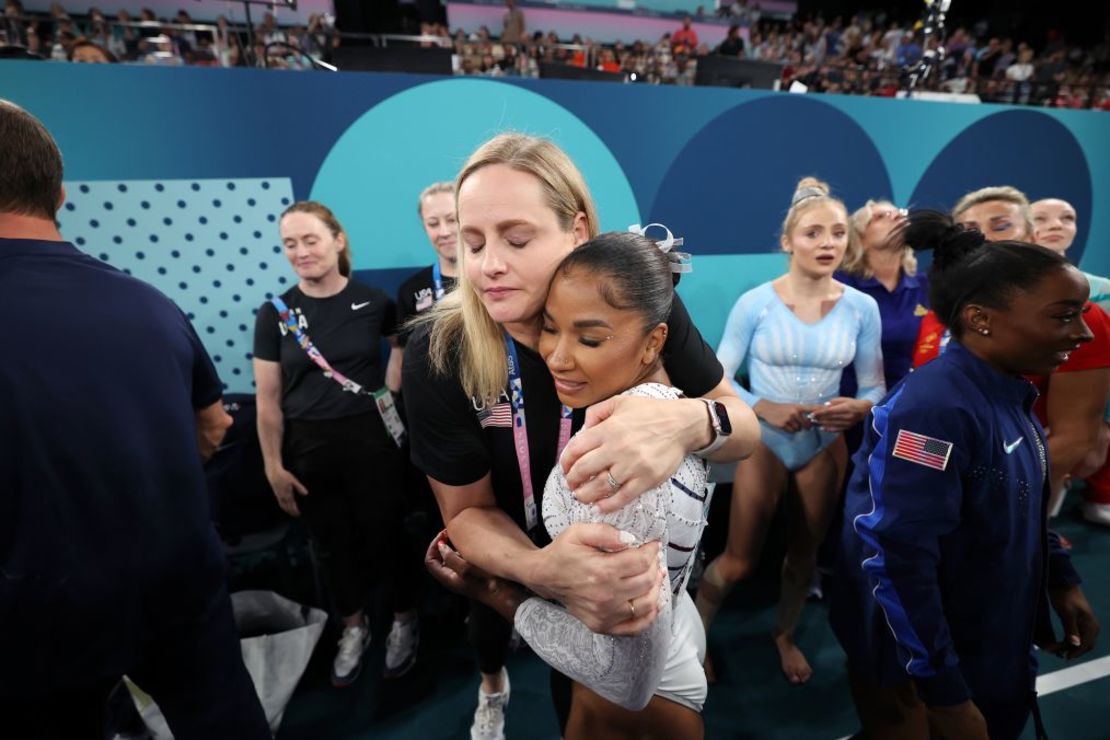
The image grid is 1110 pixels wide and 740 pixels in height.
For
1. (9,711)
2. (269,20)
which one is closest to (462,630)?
(9,711)

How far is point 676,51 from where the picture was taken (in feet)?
26.1

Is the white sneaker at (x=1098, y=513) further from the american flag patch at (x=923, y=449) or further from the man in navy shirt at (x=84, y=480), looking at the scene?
the man in navy shirt at (x=84, y=480)

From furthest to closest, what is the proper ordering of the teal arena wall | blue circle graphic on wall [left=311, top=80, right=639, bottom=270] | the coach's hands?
1. blue circle graphic on wall [left=311, top=80, right=639, bottom=270]
2. the teal arena wall
3. the coach's hands

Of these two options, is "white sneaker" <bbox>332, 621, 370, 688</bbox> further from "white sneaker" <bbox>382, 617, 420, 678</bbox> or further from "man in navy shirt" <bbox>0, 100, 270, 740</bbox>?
"man in navy shirt" <bbox>0, 100, 270, 740</bbox>

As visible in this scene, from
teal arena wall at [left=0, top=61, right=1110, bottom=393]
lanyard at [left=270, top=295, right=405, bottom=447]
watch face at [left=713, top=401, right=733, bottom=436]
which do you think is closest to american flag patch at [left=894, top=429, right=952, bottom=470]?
watch face at [left=713, top=401, right=733, bottom=436]

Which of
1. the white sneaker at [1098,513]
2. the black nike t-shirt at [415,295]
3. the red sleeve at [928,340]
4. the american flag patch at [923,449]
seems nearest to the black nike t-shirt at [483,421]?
the american flag patch at [923,449]

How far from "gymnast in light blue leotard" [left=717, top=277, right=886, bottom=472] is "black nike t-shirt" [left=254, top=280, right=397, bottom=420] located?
1.78 meters

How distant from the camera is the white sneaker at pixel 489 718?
7.10 feet

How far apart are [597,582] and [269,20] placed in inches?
391

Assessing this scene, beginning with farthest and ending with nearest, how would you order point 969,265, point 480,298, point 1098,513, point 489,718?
1. point 1098,513
2. point 489,718
3. point 969,265
4. point 480,298

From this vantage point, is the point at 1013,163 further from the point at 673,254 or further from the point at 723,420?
the point at 723,420

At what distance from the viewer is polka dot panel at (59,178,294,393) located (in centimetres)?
276

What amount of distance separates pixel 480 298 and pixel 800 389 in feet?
6.18

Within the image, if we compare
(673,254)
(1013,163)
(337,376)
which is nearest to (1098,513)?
(1013,163)
